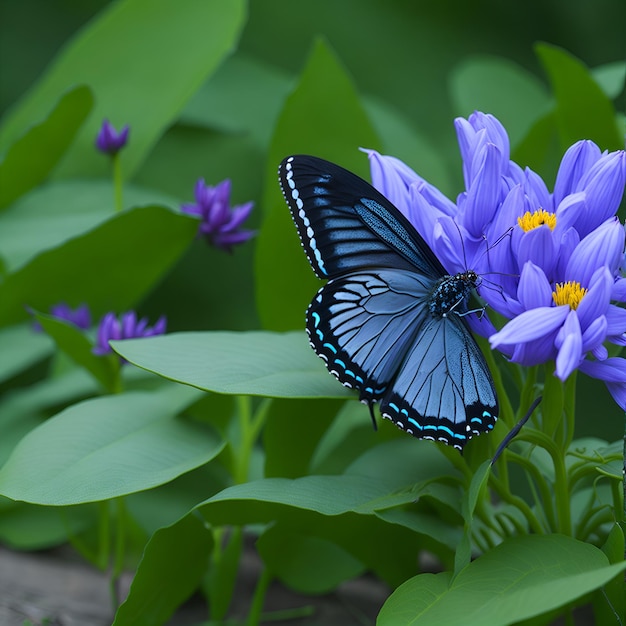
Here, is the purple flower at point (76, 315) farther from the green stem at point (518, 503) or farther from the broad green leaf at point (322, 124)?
the green stem at point (518, 503)

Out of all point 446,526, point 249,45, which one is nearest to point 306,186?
point 446,526

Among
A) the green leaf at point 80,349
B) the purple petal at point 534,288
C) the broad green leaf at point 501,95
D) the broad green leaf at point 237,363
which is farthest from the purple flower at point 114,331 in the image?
the broad green leaf at point 501,95

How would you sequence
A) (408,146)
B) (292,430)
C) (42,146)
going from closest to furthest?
(292,430), (42,146), (408,146)

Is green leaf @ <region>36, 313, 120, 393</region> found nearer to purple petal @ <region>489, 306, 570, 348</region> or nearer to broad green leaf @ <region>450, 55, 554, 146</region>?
purple petal @ <region>489, 306, 570, 348</region>

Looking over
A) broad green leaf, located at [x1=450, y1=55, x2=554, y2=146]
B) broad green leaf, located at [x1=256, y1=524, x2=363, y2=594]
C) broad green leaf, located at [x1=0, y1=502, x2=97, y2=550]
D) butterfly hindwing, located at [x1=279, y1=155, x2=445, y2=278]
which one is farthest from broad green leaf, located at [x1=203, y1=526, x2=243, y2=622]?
broad green leaf, located at [x1=450, y1=55, x2=554, y2=146]

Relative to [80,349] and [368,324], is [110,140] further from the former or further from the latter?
[368,324]

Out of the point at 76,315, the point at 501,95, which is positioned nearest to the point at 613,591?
the point at 76,315

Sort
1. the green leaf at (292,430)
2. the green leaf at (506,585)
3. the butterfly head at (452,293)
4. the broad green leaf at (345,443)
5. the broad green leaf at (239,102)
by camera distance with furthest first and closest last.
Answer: the broad green leaf at (239,102)
the broad green leaf at (345,443)
the green leaf at (292,430)
the butterfly head at (452,293)
the green leaf at (506,585)
